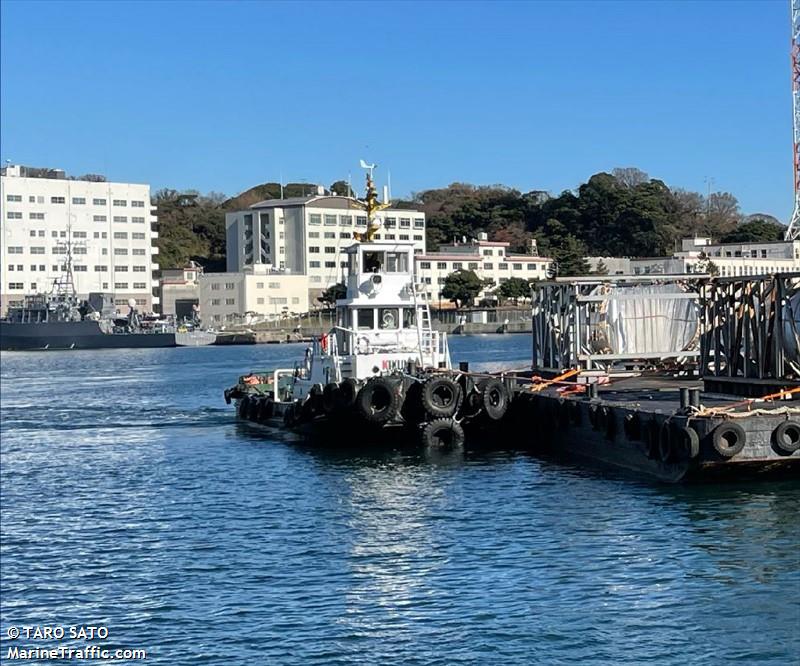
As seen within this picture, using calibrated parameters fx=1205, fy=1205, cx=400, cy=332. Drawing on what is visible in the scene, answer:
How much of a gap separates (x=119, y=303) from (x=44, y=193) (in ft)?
52.8

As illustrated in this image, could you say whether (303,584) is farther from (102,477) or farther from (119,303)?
(119,303)

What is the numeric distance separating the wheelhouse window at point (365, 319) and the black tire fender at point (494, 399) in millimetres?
5274

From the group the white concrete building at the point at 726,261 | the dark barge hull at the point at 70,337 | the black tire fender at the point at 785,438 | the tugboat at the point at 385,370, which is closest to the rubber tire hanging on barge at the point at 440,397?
the tugboat at the point at 385,370

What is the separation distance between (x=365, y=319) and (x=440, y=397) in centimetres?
552

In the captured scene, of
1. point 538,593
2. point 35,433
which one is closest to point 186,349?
point 35,433

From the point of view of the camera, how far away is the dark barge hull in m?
131

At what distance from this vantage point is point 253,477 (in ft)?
104

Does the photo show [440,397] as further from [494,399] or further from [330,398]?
[330,398]

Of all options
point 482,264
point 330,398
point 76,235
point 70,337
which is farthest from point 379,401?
point 482,264

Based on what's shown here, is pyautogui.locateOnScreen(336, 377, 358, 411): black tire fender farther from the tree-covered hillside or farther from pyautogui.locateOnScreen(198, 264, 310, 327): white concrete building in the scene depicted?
pyautogui.locateOnScreen(198, 264, 310, 327): white concrete building

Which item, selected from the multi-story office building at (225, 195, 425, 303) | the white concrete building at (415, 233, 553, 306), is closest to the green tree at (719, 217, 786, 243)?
the white concrete building at (415, 233, 553, 306)

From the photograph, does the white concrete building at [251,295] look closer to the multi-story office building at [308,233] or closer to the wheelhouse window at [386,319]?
the multi-story office building at [308,233]

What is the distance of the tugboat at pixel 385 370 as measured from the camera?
3438 centimetres

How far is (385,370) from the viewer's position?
124 ft
